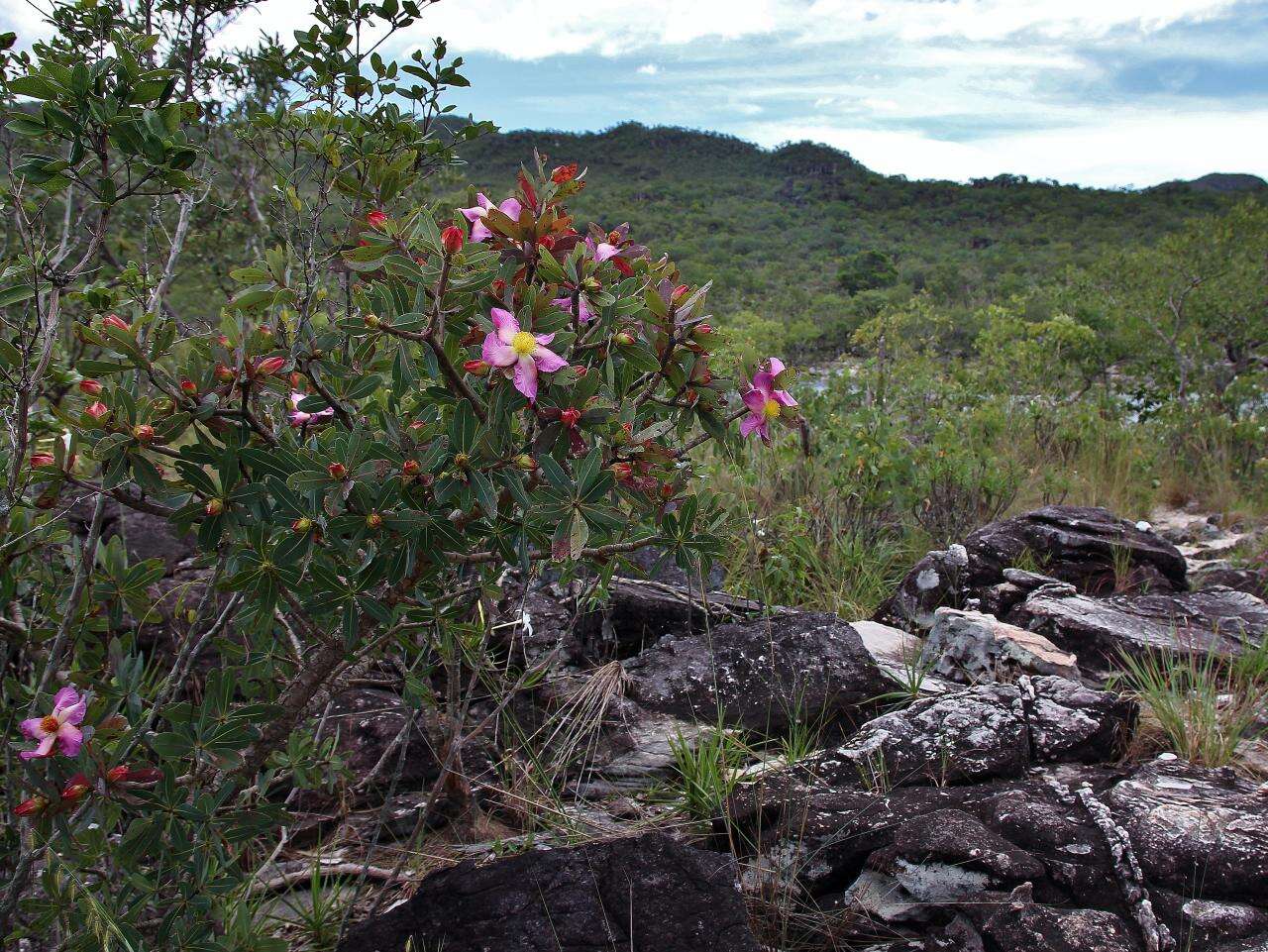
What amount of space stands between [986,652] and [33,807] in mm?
2679

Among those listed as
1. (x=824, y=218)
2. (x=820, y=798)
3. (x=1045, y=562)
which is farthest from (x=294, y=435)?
(x=824, y=218)

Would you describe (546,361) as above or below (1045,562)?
above

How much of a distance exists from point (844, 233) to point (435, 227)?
38.9 meters

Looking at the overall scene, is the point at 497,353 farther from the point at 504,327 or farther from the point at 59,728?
the point at 59,728

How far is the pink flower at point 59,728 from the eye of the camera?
4.68 feet

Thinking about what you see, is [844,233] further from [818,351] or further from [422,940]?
[422,940]

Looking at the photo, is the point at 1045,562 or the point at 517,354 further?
the point at 1045,562

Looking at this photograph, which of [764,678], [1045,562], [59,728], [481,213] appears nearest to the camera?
[59,728]

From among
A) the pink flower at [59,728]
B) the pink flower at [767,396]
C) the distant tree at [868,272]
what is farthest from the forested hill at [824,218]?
the pink flower at [59,728]

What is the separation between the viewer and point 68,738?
144 centimetres

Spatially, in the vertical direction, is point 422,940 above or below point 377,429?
below

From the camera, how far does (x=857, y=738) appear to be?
8.52 ft

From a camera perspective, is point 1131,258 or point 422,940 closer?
point 422,940

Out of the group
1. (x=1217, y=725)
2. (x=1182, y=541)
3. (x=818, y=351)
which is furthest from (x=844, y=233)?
(x=1217, y=725)
